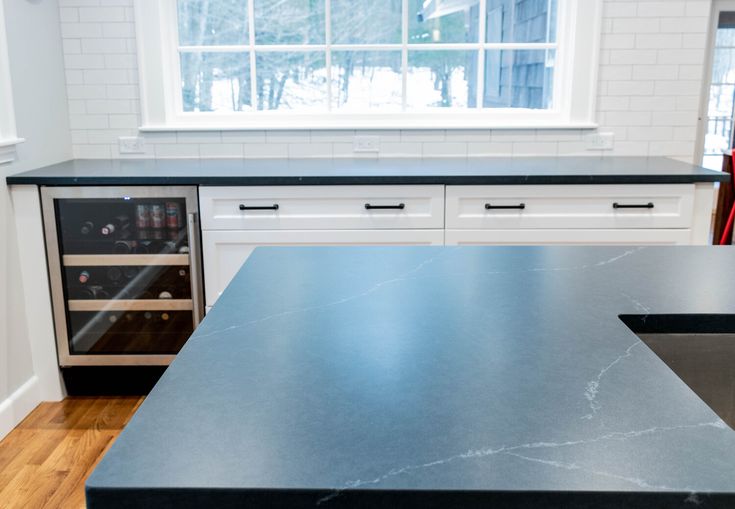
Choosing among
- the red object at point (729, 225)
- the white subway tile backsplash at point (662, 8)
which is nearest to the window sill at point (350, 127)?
the white subway tile backsplash at point (662, 8)

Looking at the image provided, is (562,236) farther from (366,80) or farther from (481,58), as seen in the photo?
(366,80)

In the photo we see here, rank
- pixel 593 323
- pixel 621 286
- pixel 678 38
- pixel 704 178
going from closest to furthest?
pixel 593 323
pixel 621 286
pixel 704 178
pixel 678 38

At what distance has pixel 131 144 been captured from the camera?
327 centimetres

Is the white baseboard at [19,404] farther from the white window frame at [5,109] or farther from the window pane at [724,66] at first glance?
the window pane at [724,66]

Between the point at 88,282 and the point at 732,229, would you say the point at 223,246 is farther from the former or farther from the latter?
the point at 732,229

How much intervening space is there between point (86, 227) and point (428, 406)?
234cm

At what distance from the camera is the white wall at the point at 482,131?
3.16 m

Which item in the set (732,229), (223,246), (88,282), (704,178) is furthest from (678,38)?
(88,282)

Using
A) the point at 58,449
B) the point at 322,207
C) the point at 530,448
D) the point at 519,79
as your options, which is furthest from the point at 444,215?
the point at 530,448

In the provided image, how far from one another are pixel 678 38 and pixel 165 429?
320 cm

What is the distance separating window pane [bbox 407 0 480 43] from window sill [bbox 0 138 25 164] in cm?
182

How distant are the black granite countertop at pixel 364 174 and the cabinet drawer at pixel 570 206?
1.5 inches

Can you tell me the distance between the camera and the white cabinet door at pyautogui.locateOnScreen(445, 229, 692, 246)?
275cm

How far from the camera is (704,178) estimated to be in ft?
8.80
